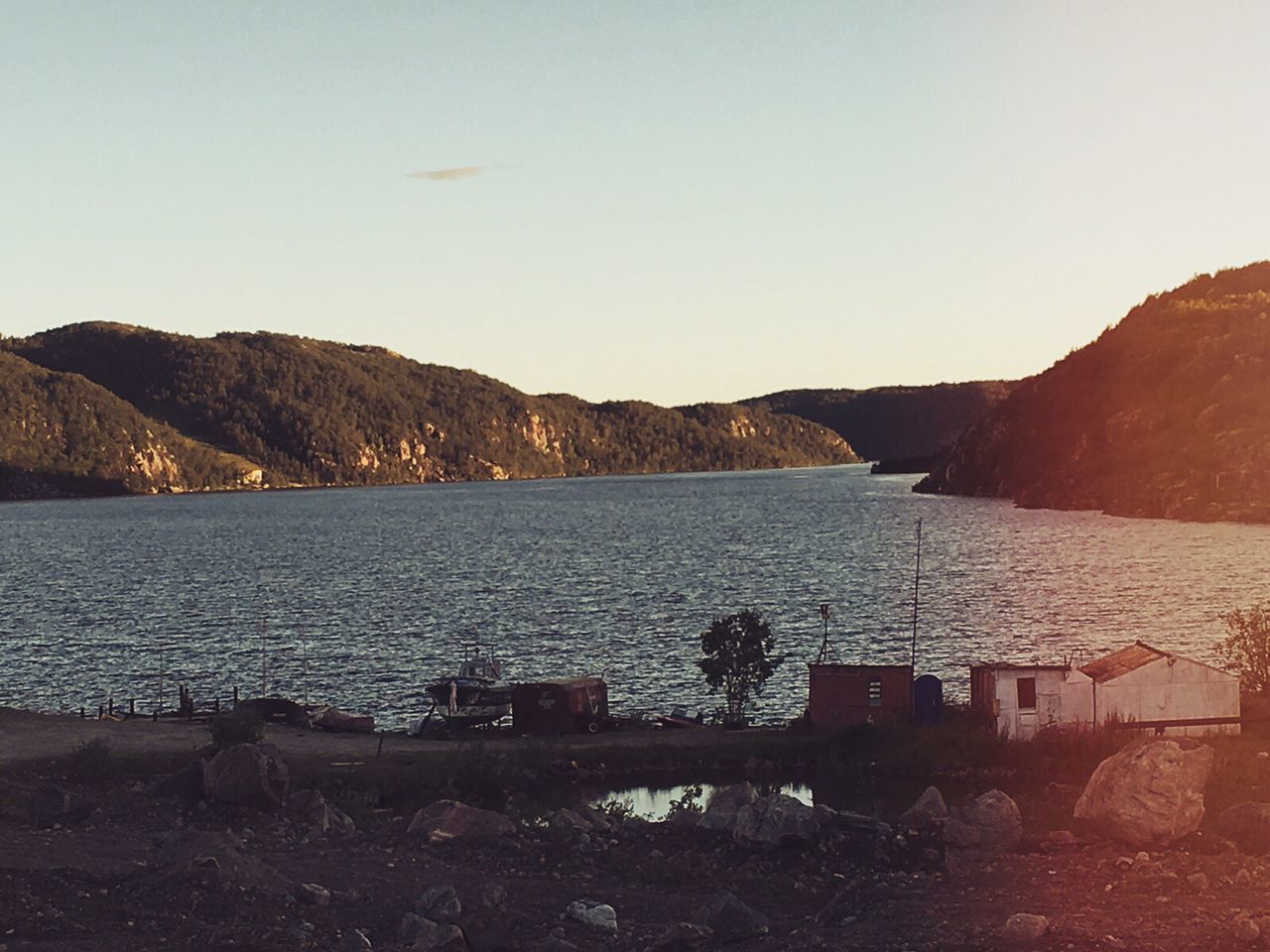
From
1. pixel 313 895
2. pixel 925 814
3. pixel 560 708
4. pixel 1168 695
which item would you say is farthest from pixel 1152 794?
pixel 560 708

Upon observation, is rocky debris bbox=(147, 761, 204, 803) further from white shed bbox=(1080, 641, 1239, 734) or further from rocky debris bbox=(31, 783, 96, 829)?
white shed bbox=(1080, 641, 1239, 734)

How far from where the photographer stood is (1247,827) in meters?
29.5

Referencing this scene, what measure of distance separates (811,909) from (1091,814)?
868 centimetres

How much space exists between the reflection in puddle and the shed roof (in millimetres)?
13441

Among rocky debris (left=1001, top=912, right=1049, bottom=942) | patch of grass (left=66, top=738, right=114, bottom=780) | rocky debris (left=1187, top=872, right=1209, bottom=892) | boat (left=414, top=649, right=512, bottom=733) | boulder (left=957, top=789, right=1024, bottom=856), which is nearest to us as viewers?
rocky debris (left=1001, top=912, right=1049, bottom=942)

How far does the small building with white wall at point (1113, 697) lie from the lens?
52.4m

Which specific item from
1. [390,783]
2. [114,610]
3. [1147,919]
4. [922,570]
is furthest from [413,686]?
[922,570]

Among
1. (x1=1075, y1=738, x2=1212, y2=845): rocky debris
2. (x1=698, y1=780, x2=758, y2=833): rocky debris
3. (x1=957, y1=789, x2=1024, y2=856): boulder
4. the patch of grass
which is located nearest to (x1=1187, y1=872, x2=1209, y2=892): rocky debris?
(x1=1075, y1=738, x2=1212, y2=845): rocky debris

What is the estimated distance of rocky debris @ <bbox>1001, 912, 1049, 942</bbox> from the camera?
69.8 ft

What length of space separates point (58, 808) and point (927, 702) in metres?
32.2

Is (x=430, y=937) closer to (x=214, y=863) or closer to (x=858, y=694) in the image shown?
(x=214, y=863)

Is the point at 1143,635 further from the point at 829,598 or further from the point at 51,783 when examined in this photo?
the point at 51,783

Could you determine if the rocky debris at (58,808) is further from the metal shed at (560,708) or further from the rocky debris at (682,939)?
the metal shed at (560,708)

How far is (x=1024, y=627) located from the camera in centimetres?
9875
